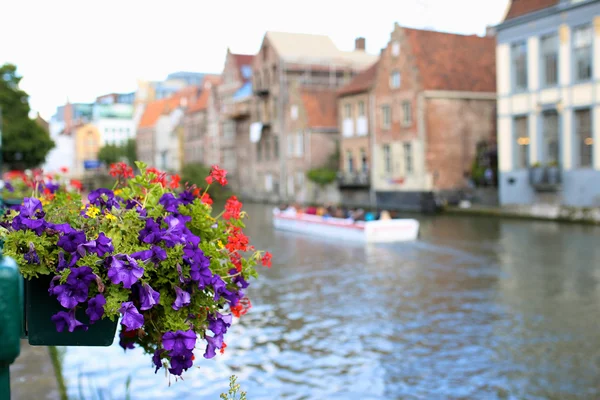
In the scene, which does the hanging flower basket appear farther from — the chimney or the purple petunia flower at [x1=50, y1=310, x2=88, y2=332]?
the chimney

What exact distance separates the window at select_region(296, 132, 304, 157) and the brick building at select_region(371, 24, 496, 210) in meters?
9.94

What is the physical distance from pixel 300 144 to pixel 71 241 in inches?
1833

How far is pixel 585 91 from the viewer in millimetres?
28281

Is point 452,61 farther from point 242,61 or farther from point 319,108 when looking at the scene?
point 242,61

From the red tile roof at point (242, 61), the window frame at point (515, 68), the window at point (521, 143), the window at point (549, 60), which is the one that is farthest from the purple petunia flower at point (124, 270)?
the red tile roof at point (242, 61)

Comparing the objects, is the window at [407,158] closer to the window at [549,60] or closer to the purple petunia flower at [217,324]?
the window at [549,60]

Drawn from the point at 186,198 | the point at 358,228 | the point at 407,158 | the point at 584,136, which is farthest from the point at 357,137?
the point at 186,198

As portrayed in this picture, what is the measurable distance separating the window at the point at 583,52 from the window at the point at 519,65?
2.75m

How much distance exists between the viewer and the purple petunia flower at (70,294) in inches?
97.2

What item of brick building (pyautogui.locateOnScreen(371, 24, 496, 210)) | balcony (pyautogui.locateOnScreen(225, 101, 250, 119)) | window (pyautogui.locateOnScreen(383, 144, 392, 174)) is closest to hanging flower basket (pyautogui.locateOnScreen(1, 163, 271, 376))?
brick building (pyautogui.locateOnScreen(371, 24, 496, 210))

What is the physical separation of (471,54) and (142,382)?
33677 mm

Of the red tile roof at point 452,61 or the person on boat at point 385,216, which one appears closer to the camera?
the person on boat at point 385,216

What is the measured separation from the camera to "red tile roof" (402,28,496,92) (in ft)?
122

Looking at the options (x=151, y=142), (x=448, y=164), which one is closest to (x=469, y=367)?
(x=448, y=164)
